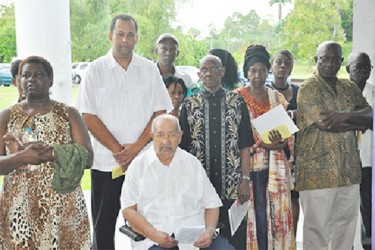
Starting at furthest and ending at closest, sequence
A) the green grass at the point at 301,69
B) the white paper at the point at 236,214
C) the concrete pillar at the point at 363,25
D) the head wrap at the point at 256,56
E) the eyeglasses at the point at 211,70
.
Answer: the green grass at the point at 301,69
the concrete pillar at the point at 363,25
the head wrap at the point at 256,56
the eyeglasses at the point at 211,70
the white paper at the point at 236,214

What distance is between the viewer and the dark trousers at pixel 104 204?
12.1ft

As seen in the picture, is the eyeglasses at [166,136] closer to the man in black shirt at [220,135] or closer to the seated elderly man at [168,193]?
the seated elderly man at [168,193]

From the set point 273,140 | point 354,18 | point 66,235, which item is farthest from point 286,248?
point 354,18

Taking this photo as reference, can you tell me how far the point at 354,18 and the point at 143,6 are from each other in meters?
2.19

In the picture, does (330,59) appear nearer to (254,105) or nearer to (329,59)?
(329,59)

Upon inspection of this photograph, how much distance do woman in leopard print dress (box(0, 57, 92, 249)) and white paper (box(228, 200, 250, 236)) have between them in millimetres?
1019

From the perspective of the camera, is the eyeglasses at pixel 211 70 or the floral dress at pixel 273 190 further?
the floral dress at pixel 273 190

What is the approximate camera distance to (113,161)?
12.0 feet

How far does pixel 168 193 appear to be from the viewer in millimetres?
3107

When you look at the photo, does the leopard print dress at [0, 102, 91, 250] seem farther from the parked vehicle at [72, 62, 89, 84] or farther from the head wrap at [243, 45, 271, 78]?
the parked vehicle at [72, 62, 89, 84]

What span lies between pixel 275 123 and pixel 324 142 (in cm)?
41

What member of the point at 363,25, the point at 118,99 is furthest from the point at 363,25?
the point at 118,99

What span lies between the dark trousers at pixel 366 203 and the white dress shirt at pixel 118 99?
1.59 metres

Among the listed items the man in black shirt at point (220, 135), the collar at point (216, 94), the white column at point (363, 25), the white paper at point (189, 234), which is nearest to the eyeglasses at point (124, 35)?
the man in black shirt at point (220, 135)
